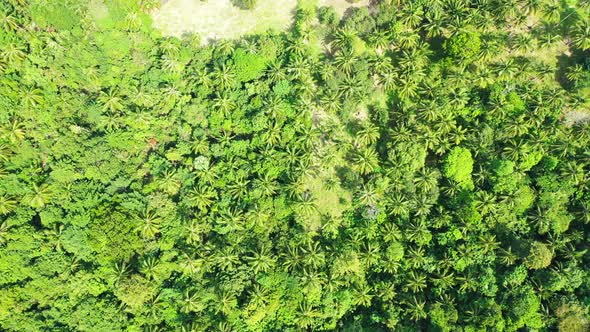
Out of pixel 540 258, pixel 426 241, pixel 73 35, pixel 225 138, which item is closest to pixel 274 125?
pixel 225 138

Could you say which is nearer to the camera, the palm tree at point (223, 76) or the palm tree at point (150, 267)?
the palm tree at point (150, 267)

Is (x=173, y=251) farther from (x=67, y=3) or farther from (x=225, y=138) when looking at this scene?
(x=67, y=3)

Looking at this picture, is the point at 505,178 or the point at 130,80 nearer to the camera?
the point at 505,178

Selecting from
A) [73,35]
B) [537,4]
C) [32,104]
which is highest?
[73,35]

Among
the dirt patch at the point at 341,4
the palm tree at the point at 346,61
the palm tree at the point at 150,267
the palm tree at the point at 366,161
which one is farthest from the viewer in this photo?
the dirt patch at the point at 341,4

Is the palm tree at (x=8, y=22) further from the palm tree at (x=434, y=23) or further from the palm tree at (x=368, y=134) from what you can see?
the palm tree at (x=434, y=23)

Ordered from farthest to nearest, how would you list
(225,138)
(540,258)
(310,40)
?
(310,40) → (225,138) → (540,258)

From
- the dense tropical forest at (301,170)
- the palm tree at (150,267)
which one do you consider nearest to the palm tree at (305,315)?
the dense tropical forest at (301,170)

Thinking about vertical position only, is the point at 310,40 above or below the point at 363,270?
above

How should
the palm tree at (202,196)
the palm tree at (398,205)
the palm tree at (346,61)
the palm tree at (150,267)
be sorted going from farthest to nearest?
the palm tree at (346,61), the palm tree at (202,196), the palm tree at (398,205), the palm tree at (150,267)
